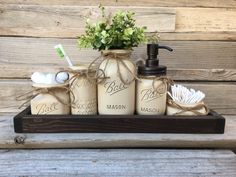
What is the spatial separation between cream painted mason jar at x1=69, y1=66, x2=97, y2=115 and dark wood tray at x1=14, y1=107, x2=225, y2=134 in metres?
0.02

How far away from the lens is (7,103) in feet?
2.66

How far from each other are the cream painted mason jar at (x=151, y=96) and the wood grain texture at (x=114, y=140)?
0.19 ft

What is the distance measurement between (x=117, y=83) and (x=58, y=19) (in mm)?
294

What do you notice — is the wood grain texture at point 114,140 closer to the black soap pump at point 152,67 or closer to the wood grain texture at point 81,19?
the black soap pump at point 152,67

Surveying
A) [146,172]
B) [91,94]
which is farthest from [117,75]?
[146,172]

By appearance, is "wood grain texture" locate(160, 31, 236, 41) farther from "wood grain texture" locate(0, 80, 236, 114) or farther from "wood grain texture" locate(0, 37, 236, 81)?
"wood grain texture" locate(0, 80, 236, 114)

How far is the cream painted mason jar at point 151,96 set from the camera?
640 millimetres

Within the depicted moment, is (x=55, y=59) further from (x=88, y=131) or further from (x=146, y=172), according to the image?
(x=146, y=172)

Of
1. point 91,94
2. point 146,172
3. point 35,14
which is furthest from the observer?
point 35,14

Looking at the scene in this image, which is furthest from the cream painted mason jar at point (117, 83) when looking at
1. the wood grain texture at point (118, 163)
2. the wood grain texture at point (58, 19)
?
the wood grain texture at point (58, 19)

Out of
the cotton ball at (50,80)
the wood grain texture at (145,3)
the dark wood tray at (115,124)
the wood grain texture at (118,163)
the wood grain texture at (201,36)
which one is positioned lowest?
the wood grain texture at (118,163)

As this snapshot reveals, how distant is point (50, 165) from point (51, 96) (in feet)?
0.52

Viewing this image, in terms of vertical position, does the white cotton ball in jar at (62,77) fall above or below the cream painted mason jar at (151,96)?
above

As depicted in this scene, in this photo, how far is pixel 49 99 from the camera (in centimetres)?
64
